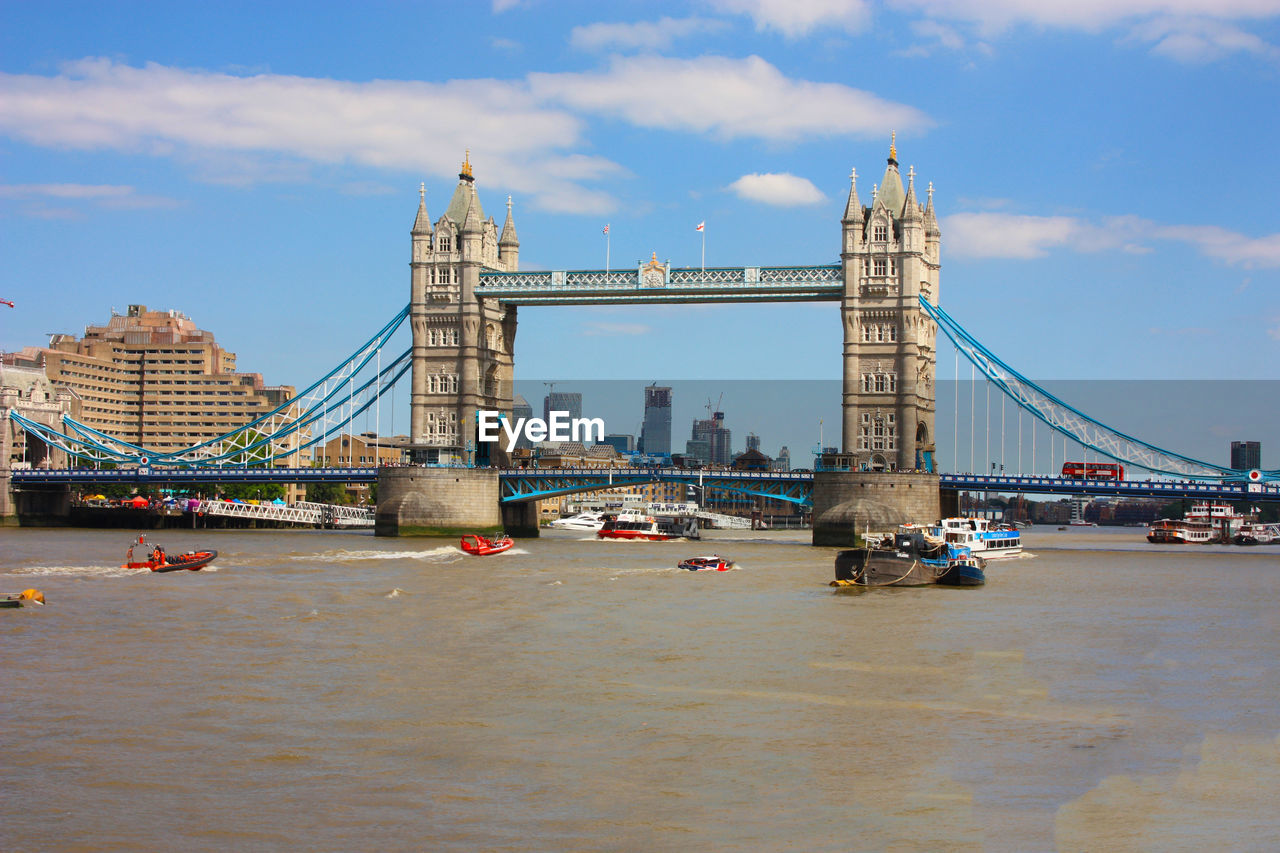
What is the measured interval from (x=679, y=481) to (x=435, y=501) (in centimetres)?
1476

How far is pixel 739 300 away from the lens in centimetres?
8700

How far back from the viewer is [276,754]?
68.2 ft

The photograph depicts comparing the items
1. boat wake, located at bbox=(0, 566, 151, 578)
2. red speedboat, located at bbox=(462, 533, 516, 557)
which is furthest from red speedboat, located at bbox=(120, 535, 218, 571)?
red speedboat, located at bbox=(462, 533, 516, 557)

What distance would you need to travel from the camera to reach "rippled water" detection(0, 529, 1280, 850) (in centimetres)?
1738

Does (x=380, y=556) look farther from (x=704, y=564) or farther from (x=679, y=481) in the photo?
(x=679, y=481)

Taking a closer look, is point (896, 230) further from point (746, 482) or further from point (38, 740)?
point (38, 740)

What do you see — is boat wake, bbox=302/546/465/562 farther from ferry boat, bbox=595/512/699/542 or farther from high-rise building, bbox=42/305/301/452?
high-rise building, bbox=42/305/301/452

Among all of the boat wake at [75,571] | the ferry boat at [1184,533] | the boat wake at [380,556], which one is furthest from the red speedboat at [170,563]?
the ferry boat at [1184,533]

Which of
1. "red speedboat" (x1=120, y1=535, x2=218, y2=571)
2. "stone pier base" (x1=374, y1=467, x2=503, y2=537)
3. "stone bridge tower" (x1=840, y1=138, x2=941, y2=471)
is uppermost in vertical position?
"stone bridge tower" (x1=840, y1=138, x2=941, y2=471)

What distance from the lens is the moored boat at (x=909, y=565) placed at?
49.2 m

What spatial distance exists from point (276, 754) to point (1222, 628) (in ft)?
91.2

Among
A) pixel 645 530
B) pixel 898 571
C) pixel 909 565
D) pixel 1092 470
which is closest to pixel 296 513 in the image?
pixel 645 530

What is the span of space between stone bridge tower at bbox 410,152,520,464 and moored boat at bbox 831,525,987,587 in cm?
4370

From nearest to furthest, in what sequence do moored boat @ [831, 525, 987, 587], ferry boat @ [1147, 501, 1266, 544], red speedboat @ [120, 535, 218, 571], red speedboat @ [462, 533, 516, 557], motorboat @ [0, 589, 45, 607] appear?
motorboat @ [0, 589, 45, 607] → moored boat @ [831, 525, 987, 587] → red speedboat @ [120, 535, 218, 571] → red speedboat @ [462, 533, 516, 557] → ferry boat @ [1147, 501, 1266, 544]
